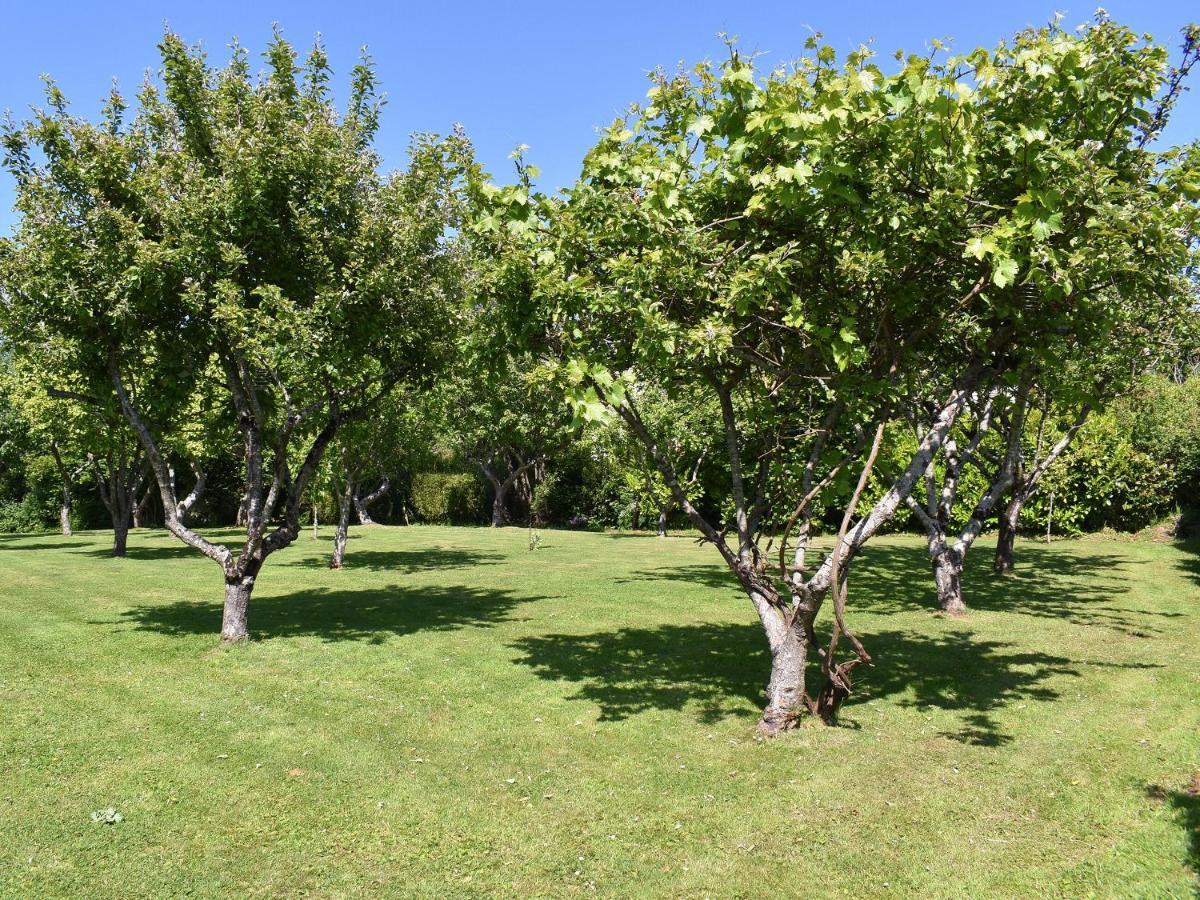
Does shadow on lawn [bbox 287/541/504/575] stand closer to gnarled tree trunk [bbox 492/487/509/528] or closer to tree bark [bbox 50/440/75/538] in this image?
gnarled tree trunk [bbox 492/487/509/528]

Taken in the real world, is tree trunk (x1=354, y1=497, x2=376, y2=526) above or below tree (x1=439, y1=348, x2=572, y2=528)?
below

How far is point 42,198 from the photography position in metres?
10.9

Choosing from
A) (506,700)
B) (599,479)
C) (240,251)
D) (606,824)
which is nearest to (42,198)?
(240,251)

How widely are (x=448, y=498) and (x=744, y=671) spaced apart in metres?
36.2

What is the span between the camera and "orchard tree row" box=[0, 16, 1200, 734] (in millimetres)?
6586

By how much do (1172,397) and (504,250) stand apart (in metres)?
28.7

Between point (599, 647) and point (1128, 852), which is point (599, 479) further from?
point (1128, 852)

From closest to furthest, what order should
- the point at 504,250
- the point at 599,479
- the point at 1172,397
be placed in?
the point at 504,250 → the point at 1172,397 → the point at 599,479

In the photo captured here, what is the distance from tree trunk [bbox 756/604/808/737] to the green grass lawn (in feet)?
0.96

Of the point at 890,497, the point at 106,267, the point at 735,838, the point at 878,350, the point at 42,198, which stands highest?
the point at 42,198

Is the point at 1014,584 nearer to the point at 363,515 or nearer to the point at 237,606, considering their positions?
the point at 237,606

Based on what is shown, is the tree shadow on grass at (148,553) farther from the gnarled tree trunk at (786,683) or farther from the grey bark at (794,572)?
the gnarled tree trunk at (786,683)

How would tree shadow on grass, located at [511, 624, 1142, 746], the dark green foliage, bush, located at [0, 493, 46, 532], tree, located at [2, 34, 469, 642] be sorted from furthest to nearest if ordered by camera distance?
bush, located at [0, 493, 46, 532] → the dark green foliage → tree, located at [2, 34, 469, 642] → tree shadow on grass, located at [511, 624, 1142, 746]

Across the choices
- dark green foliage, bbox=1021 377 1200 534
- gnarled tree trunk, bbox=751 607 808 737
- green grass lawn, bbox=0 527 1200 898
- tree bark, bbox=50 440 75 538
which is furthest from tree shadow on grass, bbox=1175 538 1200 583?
tree bark, bbox=50 440 75 538
